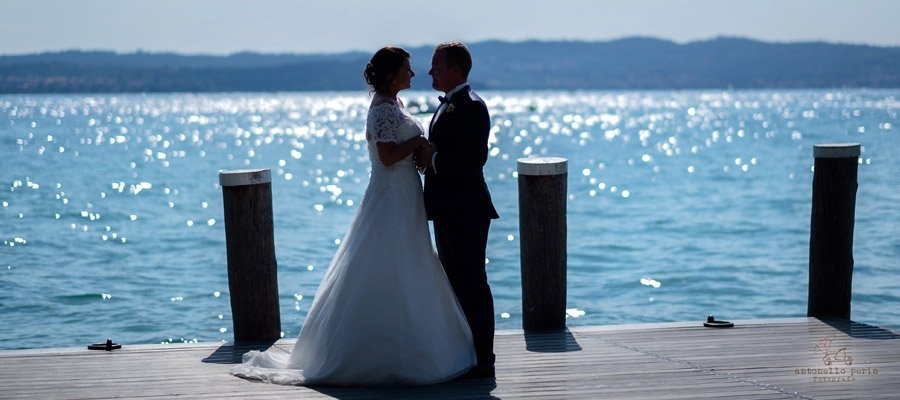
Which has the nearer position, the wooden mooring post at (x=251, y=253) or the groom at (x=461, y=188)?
the groom at (x=461, y=188)

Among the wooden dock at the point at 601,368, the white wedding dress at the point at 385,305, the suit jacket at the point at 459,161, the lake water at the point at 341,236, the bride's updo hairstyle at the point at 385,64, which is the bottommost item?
the lake water at the point at 341,236

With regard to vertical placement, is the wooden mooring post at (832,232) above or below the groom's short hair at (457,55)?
below

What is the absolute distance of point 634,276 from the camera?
2067 cm

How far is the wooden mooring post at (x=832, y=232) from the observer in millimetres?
8555

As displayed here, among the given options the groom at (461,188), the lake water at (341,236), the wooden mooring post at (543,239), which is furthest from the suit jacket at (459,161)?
the lake water at (341,236)

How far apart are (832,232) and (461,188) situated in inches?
136

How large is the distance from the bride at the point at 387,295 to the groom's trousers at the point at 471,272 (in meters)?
0.08

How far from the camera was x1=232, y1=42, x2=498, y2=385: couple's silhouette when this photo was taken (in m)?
6.73

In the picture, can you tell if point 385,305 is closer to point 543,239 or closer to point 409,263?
point 409,263

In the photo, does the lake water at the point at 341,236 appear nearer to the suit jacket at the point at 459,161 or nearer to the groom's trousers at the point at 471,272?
the groom's trousers at the point at 471,272

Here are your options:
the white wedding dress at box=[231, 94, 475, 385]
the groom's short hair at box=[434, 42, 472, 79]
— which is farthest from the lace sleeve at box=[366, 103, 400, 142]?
the groom's short hair at box=[434, 42, 472, 79]

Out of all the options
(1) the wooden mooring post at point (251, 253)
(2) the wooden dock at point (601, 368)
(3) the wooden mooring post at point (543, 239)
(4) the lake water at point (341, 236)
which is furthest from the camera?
(4) the lake water at point (341, 236)

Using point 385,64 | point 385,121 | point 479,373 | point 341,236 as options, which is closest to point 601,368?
point 479,373

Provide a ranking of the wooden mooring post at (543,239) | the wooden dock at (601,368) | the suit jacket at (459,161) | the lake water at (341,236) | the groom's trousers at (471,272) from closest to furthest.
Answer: the wooden dock at (601,368) < the suit jacket at (459,161) < the groom's trousers at (471,272) < the wooden mooring post at (543,239) < the lake water at (341,236)
